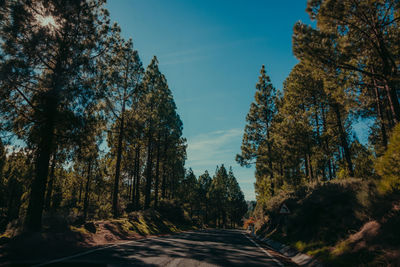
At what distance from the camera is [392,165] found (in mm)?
7129

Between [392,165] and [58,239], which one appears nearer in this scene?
[392,165]

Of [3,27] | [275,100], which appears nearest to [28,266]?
[3,27]

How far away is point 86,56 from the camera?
43.4 feet

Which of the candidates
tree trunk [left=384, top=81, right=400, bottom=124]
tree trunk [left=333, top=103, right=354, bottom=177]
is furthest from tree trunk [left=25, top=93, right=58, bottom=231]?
A: tree trunk [left=333, top=103, right=354, bottom=177]

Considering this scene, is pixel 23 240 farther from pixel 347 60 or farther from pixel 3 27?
pixel 347 60

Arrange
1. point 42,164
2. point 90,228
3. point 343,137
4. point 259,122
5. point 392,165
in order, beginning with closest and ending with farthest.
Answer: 1. point 392,165
2. point 42,164
3. point 90,228
4. point 343,137
5. point 259,122

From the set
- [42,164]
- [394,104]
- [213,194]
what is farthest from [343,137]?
[213,194]

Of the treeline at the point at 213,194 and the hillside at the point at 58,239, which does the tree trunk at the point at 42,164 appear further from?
the treeline at the point at 213,194

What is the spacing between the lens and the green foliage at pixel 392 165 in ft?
22.9

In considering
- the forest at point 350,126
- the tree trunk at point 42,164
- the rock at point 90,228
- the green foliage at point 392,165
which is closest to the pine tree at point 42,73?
the tree trunk at point 42,164

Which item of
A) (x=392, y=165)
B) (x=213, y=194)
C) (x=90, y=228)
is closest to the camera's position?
(x=392, y=165)

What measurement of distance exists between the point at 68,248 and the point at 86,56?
30.6 ft

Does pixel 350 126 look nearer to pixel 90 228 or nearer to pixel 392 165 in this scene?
pixel 392 165

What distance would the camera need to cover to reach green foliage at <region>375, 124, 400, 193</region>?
6.98 m
